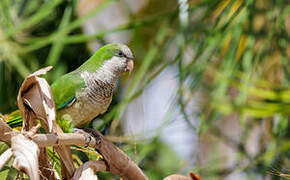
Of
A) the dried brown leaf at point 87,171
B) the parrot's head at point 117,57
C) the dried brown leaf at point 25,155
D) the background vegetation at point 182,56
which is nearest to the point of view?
the dried brown leaf at point 25,155

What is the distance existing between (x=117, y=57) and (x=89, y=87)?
0.11 m

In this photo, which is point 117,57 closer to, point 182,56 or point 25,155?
point 182,56

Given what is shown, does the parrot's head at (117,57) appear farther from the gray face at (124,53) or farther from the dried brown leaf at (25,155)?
the dried brown leaf at (25,155)

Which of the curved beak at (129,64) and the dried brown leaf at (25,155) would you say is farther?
the curved beak at (129,64)

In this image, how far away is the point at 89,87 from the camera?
44.4 inches

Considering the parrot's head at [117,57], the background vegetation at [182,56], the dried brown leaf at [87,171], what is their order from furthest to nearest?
the background vegetation at [182,56]
the parrot's head at [117,57]
the dried brown leaf at [87,171]

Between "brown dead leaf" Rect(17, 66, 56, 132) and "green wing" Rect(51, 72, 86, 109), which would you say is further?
"green wing" Rect(51, 72, 86, 109)

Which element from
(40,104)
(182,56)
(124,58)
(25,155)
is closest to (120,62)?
(124,58)

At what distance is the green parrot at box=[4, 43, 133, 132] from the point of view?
1085mm

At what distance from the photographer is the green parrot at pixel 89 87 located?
1.08 m

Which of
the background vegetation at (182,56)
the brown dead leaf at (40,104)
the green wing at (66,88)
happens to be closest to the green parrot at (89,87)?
the green wing at (66,88)

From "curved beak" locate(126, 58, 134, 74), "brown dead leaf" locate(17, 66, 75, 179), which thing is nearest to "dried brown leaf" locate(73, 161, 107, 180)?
"brown dead leaf" locate(17, 66, 75, 179)

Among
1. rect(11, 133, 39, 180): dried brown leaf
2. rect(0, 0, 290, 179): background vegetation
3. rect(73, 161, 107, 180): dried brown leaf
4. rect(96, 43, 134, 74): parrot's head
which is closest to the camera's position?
rect(11, 133, 39, 180): dried brown leaf

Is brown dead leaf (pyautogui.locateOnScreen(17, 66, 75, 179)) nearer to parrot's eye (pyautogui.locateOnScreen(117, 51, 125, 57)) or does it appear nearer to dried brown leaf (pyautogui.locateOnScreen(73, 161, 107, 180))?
dried brown leaf (pyautogui.locateOnScreen(73, 161, 107, 180))
